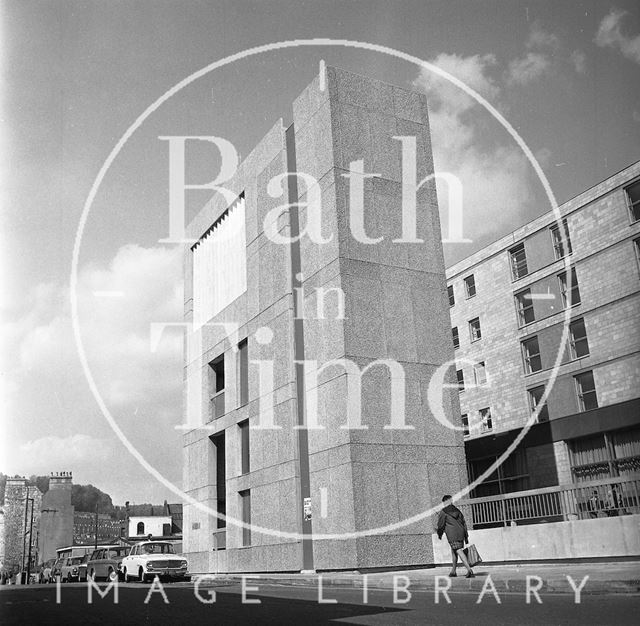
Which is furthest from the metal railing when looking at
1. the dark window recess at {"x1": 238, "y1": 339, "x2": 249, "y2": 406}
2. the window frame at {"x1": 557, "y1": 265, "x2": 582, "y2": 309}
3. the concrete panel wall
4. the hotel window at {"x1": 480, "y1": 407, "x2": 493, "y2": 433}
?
the hotel window at {"x1": 480, "y1": 407, "x2": 493, "y2": 433}

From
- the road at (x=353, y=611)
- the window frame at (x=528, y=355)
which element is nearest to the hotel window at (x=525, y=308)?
the window frame at (x=528, y=355)

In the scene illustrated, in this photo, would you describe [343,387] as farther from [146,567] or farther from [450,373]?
[146,567]

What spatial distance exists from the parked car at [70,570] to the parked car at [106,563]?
9.36ft

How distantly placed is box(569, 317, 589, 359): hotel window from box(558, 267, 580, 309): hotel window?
3.96ft

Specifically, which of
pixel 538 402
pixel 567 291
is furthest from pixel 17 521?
pixel 567 291

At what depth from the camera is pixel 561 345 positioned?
1667 inches

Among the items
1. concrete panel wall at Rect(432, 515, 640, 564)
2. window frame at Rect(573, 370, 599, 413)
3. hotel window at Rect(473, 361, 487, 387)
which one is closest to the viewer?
concrete panel wall at Rect(432, 515, 640, 564)

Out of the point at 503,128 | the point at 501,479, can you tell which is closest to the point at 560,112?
the point at 503,128

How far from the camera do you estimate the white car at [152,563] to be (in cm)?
2611

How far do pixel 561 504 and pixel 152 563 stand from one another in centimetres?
1473

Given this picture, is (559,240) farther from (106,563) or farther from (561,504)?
(106,563)

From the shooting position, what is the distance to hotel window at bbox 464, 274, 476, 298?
51656 mm

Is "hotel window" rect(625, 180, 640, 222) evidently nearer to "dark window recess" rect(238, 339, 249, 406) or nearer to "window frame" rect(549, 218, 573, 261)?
"window frame" rect(549, 218, 573, 261)

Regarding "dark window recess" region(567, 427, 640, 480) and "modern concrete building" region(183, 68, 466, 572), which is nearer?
"modern concrete building" region(183, 68, 466, 572)
